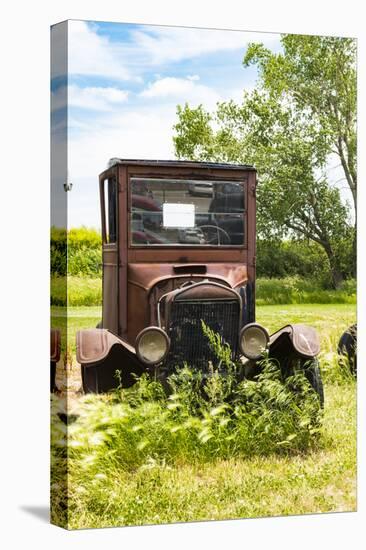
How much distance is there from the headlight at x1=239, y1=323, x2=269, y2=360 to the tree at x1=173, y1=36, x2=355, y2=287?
2.51 feet

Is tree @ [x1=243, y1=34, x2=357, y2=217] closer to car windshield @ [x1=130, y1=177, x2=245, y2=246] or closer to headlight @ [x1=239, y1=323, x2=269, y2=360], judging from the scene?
car windshield @ [x1=130, y1=177, x2=245, y2=246]

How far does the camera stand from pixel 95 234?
7.93 metres

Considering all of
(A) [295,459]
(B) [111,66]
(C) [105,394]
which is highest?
(B) [111,66]

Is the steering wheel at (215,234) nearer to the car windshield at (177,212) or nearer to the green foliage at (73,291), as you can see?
the car windshield at (177,212)

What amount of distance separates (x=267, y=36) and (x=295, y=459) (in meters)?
3.06

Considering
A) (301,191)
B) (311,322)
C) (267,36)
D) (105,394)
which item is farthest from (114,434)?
(267,36)

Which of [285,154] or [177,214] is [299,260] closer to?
[285,154]

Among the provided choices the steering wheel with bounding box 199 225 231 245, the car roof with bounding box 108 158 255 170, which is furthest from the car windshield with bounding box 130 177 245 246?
the car roof with bounding box 108 158 255 170

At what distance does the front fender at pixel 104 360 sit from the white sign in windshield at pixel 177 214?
0.89 m

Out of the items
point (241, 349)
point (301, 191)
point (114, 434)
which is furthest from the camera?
point (301, 191)

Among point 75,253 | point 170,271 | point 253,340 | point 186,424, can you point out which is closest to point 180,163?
point 170,271

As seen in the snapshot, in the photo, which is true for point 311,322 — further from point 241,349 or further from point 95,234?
point 95,234

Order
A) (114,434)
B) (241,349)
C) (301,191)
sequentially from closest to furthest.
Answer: (114,434) → (241,349) → (301,191)

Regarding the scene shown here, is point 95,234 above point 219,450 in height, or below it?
above
